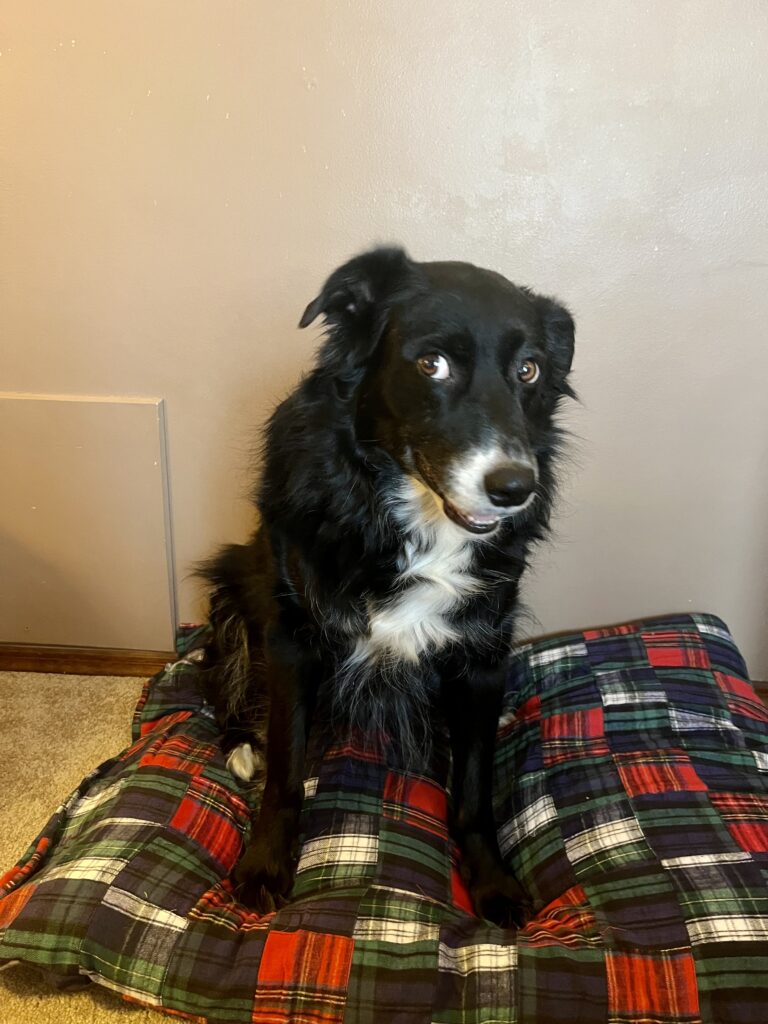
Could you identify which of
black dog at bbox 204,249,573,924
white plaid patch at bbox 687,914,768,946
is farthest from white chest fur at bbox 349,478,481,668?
white plaid patch at bbox 687,914,768,946

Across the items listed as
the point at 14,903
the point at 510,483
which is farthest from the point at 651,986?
the point at 14,903

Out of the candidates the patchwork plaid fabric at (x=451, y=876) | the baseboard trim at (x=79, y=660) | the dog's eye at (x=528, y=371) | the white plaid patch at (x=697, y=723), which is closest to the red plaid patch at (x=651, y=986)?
the patchwork plaid fabric at (x=451, y=876)

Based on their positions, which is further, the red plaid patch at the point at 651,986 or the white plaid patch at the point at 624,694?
the white plaid patch at the point at 624,694

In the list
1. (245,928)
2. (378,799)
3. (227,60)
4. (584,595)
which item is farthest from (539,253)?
(245,928)

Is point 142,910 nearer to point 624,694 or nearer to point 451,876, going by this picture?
point 451,876

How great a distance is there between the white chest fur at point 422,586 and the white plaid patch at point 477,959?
45 centimetres

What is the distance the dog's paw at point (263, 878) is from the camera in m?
1.11

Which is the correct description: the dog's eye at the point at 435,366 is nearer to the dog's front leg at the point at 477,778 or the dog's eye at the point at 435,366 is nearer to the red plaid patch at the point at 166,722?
the dog's front leg at the point at 477,778

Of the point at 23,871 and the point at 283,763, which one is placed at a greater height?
the point at 283,763

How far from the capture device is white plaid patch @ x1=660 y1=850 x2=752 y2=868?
1136 millimetres

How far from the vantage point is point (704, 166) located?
1451mm

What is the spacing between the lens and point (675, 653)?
1.64 metres

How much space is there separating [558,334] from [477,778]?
0.79 m

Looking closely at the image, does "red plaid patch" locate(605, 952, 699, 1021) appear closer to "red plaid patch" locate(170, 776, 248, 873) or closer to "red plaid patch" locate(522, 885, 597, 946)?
"red plaid patch" locate(522, 885, 597, 946)
